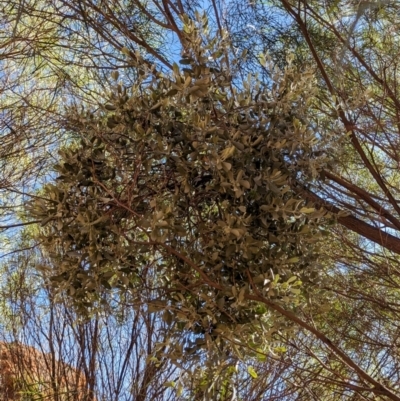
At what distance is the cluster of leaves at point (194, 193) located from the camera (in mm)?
882

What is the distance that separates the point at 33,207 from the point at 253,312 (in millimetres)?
381

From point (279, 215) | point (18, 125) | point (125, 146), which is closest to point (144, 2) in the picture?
point (18, 125)

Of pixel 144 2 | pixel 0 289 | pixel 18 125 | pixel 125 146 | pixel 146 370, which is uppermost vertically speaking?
pixel 144 2

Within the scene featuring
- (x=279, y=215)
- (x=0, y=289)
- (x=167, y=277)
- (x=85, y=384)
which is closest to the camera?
(x=279, y=215)

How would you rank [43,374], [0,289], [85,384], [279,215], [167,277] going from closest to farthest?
[279,215] < [167,277] < [85,384] < [43,374] < [0,289]

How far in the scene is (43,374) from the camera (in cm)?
197

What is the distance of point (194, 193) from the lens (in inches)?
36.8

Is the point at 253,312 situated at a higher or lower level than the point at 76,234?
lower

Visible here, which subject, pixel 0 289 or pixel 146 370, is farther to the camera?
pixel 0 289

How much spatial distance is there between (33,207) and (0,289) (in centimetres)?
153

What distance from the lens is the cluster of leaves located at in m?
0.88

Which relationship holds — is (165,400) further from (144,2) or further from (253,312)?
(144,2)

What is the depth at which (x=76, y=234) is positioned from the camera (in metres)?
0.91

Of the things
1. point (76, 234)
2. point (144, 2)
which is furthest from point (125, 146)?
point (144, 2)
